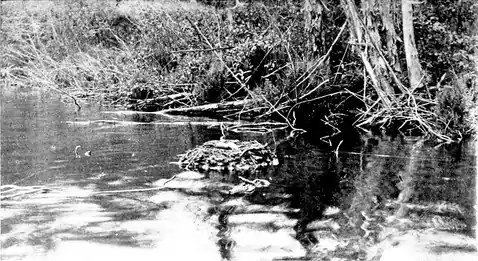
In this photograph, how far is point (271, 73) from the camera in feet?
54.2

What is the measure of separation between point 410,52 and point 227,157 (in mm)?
8180

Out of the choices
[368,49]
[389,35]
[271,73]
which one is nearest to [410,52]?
[389,35]

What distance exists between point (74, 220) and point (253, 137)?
6978 millimetres

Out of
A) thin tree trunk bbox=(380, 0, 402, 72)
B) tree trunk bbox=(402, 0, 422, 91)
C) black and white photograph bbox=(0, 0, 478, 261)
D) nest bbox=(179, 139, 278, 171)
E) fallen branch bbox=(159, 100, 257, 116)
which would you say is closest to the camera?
black and white photograph bbox=(0, 0, 478, 261)

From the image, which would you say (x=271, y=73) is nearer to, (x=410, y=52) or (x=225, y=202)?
(x=410, y=52)

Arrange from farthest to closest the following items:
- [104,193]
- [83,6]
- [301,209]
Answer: [83,6] → [104,193] → [301,209]

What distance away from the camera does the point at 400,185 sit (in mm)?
8930

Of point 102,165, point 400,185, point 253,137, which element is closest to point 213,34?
point 253,137

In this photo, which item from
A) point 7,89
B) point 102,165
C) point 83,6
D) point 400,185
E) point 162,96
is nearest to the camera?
point 400,185

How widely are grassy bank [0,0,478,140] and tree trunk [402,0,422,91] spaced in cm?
33

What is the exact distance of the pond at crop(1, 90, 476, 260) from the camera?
6.22m

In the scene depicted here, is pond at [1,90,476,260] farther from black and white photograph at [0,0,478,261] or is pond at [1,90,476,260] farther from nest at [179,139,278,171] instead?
nest at [179,139,278,171]

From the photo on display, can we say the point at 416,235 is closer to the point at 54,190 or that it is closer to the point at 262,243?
the point at 262,243

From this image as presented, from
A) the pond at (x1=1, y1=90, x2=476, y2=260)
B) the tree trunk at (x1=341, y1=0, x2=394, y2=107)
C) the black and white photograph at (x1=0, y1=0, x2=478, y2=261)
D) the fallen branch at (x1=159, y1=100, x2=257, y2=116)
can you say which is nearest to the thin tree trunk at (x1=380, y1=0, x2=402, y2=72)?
the black and white photograph at (x1=0, y1=0, x2=478, y2=261)
